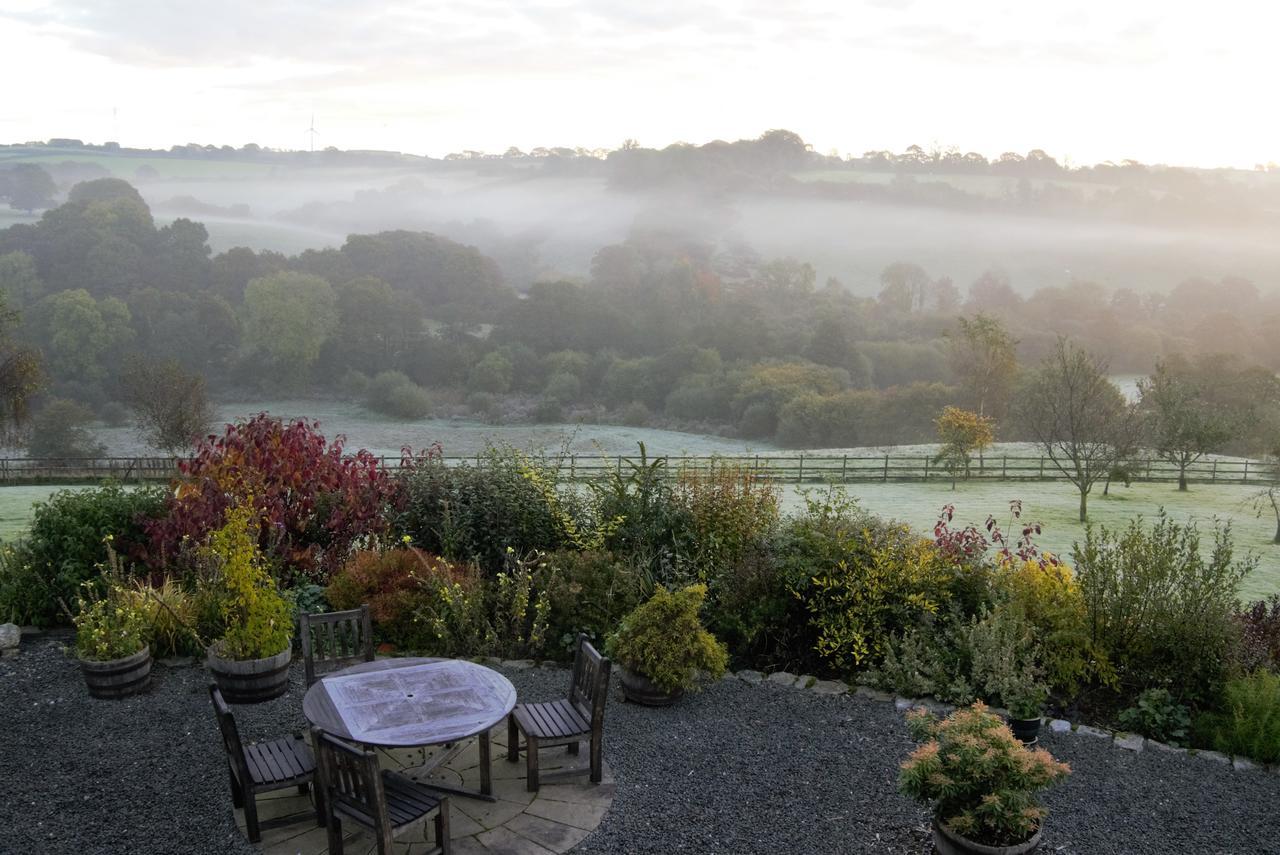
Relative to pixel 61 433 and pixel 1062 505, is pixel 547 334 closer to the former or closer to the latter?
pixel 61 433

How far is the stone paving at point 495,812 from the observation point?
14.5ft

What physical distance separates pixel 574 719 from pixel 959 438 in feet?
75.9

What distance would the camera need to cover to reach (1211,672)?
6.33m

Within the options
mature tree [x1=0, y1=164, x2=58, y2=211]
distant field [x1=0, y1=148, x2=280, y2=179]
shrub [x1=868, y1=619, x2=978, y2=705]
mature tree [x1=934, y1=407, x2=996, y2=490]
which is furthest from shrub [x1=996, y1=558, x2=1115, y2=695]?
distant field [x1=0, y1=148, x2=280, y2=179]

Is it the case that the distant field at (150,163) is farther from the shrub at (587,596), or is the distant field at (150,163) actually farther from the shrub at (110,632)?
the shrub at (587,596)

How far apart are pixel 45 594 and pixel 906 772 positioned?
23.0 ft

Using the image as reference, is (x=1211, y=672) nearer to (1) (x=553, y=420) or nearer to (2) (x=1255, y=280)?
(1) (x=553, y=420)

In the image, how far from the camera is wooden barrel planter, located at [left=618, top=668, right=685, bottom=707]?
241 inches

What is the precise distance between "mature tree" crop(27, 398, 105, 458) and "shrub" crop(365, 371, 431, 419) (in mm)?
16367

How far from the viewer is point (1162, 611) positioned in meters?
6.54

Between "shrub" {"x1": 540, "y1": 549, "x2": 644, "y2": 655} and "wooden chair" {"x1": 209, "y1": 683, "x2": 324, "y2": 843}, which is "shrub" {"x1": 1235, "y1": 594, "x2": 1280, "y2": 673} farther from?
"wooden chair" {"x1": 209, "y1": 683, "x2": 324, "y2": 843}

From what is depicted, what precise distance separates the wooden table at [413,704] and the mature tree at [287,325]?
171 feet

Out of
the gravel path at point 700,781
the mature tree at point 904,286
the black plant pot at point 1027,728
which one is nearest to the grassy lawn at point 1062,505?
the black plant pot at point 1027,728

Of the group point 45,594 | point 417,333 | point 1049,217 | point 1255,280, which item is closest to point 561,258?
point 417,333
